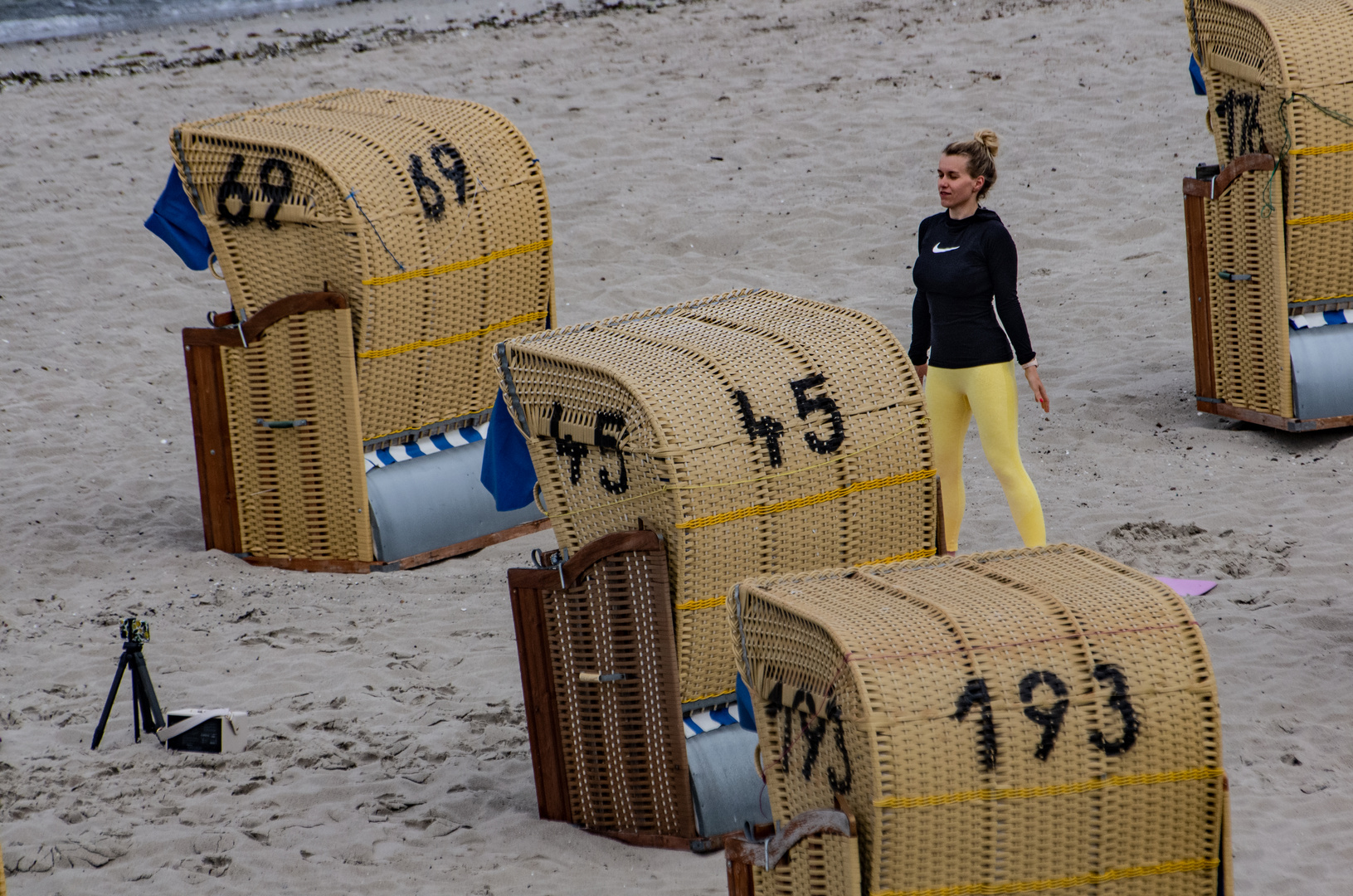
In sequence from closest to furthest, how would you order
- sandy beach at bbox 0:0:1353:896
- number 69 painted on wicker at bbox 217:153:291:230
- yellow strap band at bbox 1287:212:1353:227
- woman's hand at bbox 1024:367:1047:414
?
sandy beach at bbox 0:0:1353:896
woman's hand at bbox 1024:367:1047:414
number 69 painted on wicker at bbox 217:153:291:230
yellow strap band at bbox 1287:212:1353:227

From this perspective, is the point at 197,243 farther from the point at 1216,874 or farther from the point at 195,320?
the point at 1216,874

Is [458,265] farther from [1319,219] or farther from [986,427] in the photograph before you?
[1319,219]

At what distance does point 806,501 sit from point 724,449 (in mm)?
309

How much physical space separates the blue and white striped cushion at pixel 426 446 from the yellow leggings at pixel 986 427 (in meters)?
2.22

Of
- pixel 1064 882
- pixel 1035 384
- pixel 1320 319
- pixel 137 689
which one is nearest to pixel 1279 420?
pixel 1320 319

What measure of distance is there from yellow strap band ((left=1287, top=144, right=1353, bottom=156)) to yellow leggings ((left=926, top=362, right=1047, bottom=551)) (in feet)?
7.86

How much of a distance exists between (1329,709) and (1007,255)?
6.09 ft

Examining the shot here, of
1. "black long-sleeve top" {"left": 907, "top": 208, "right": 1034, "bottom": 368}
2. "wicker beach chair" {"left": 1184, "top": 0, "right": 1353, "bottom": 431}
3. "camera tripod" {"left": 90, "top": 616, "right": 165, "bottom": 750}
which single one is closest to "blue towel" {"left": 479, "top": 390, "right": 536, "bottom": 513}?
"camera tripod" {"left": 90, "top": 616, "right": 165, "bottom": 750}

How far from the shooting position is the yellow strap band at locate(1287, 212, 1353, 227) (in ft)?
23.7

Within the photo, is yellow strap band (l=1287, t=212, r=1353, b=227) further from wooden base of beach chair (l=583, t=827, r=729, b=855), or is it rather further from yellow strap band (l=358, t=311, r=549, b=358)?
wooden base of beach chair (l=583, t=827, r=729, b=855)

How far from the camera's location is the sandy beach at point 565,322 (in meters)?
4.82

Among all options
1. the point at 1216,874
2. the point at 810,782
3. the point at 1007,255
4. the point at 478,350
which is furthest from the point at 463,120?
the point at 1216,874

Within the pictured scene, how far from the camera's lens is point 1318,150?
7.09 m

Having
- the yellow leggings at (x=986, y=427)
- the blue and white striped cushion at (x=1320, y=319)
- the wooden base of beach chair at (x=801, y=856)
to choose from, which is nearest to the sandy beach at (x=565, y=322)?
the blue and white striped cushion at (x=1320, y=319)
